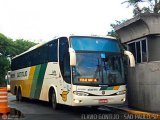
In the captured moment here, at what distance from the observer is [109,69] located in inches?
631

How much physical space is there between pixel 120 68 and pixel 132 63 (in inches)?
20.9

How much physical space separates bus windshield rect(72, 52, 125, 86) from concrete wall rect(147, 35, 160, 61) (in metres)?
1.97

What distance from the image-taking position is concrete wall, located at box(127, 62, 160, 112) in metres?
16.4

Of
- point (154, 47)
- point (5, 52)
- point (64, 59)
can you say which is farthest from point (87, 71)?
point (5, 52)

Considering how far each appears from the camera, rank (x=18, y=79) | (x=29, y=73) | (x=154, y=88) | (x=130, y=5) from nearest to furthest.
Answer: (x=154, y=88)
(x=29, y=73)
(x=18, y=79)
(x=130, y=5)

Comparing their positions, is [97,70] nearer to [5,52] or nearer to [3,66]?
[3,66]

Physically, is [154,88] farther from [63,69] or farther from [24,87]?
[24,87]

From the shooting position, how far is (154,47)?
17.6 meters

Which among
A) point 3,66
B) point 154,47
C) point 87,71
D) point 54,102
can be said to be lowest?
point 54,102

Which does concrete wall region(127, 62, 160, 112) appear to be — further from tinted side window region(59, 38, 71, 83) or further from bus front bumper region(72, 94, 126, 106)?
tinted side window region(59, 38, 71, 83)

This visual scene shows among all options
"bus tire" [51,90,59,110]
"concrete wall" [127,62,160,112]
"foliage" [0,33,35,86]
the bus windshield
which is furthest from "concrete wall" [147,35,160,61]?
"foliage" [0,33,35,86]

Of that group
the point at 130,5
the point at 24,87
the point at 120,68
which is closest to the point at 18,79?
the point at 24,87

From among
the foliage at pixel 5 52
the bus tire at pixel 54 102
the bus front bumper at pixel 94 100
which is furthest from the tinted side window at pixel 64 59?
the foliage at pixel 5 52

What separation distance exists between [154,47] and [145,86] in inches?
70.2
